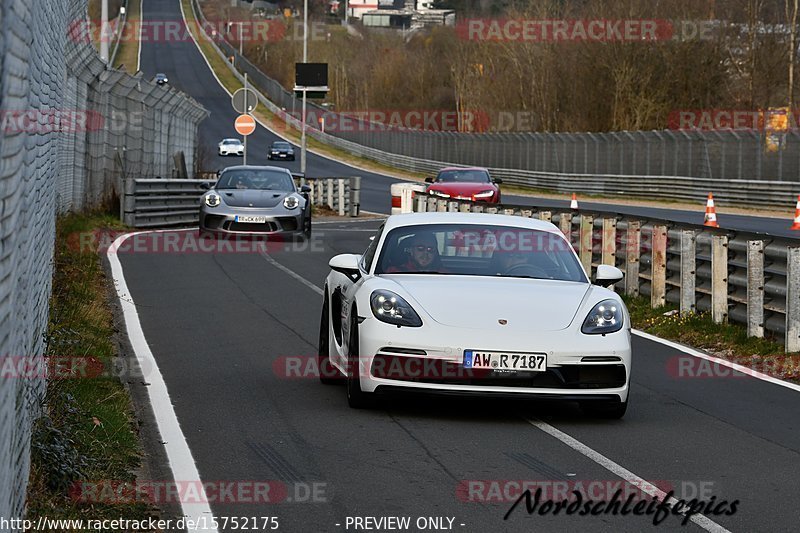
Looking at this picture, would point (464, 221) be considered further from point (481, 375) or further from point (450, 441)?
point (450, 441)

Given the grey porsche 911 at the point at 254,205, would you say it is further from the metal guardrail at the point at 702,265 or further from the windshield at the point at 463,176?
the windshield at the point at 463,176

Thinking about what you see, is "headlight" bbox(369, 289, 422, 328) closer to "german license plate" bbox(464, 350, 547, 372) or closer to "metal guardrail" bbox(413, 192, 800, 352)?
"german license plate" bbox(464, 350, 547, 372)

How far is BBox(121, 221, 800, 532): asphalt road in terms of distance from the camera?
620 cm

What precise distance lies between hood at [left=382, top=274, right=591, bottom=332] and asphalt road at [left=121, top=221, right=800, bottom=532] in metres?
0.63

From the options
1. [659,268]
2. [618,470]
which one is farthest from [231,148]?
[618,470]

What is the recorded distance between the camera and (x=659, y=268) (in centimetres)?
1584

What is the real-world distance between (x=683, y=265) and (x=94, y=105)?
48.0 feet

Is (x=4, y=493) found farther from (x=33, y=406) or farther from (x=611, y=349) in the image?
(x=611, y=349)

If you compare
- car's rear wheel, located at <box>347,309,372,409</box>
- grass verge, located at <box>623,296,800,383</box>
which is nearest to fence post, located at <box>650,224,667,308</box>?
grass verge, located at <box>623,296,800,383</box>

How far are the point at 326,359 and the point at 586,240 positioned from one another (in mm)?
9264

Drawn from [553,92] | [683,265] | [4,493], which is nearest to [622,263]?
[683,265]

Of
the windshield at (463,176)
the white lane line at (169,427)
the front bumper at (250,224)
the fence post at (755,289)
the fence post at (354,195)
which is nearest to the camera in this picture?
A: the white lane line at (169,427)

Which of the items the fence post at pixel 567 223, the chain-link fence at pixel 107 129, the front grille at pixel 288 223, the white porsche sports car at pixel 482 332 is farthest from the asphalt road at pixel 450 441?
the front grille at pixel 288 223

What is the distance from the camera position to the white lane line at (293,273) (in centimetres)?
1736
